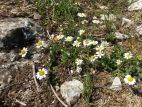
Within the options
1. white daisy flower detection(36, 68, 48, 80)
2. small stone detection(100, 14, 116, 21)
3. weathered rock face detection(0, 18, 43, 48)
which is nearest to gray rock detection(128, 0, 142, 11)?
small stone detection(100, 14, 116, 21)

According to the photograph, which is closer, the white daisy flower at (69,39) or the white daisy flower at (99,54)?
the white daisy flower at (99,54)

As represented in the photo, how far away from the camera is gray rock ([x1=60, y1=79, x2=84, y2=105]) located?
10.5ft

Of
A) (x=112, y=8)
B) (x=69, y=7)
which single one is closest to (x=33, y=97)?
(x=69, y=7)

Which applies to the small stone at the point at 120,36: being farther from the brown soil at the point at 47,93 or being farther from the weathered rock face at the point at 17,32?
the weathered rock face at the point at 17,32

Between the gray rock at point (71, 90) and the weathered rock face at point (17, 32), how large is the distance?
0.81 metres

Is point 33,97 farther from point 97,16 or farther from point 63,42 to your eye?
point 97,16

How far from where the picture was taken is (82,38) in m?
3.93

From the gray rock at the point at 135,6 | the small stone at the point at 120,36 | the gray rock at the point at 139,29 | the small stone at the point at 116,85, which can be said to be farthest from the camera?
the gray rock at the point at 135,6

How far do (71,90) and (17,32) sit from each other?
104 cm

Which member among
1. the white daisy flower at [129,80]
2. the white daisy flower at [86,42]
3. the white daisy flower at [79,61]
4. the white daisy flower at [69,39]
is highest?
the white daisy flower at [69,39]

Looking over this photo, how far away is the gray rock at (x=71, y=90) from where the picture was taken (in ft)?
10.5

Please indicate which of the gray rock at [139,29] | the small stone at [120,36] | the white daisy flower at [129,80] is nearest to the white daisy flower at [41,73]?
the white daisy flower at [129,80]

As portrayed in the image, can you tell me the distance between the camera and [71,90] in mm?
3248

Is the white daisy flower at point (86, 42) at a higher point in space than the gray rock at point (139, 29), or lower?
higher
